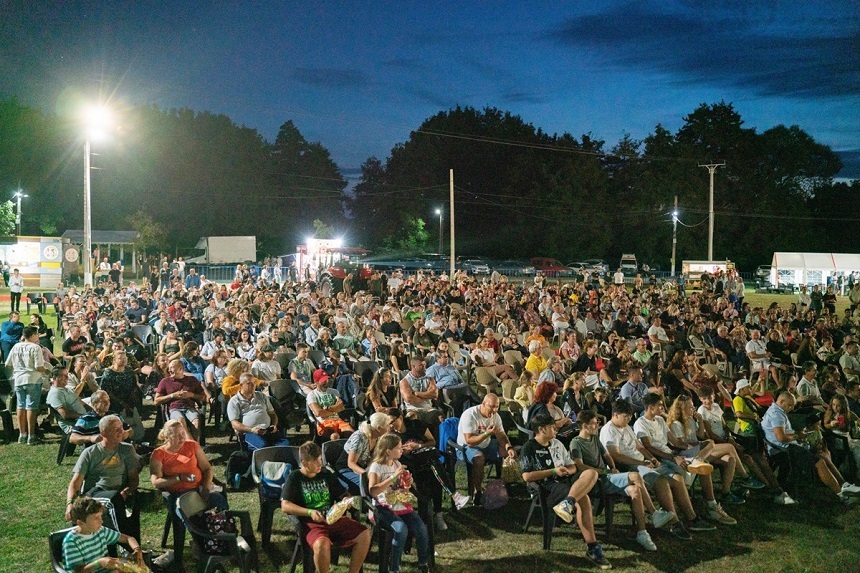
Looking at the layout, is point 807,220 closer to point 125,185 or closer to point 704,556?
point 125,185

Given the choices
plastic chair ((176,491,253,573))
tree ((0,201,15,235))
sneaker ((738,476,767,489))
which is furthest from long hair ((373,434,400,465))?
tree ((0,201,15,235))

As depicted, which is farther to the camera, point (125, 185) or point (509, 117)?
point (509, 117)

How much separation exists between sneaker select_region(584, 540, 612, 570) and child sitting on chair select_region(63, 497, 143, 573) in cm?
326

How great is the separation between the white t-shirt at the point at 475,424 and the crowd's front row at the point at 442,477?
0.01 meters

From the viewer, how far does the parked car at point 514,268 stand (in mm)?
40750

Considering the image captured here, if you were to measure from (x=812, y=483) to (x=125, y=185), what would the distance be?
50934 mm

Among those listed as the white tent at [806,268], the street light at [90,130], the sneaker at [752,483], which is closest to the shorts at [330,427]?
the sneaker at [752,483]

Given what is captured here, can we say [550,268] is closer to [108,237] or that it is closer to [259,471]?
[108,237]

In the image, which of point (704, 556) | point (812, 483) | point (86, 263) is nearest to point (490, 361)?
point (812, 483)

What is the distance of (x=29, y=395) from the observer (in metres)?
8.20

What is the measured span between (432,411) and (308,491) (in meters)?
2.91

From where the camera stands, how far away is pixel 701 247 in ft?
173

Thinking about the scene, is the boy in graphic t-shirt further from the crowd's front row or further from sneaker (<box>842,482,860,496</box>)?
sneaker (<box>842,482,860,496</box>)

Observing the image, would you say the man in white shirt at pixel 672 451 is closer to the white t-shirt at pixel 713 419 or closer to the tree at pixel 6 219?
the white t-shirt at pixel 713 419
